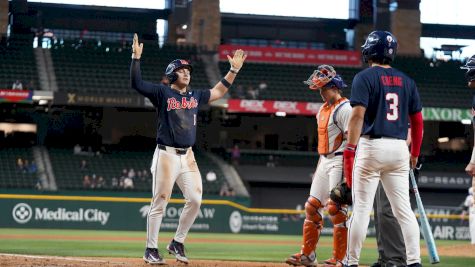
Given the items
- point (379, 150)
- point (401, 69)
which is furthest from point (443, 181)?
point (379, 150)

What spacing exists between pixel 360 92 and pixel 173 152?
2719 mm

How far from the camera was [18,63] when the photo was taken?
33094 mm

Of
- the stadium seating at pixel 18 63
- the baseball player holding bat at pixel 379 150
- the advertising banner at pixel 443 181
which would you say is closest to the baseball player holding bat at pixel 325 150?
the baseball player holding bat at pixel 379 150

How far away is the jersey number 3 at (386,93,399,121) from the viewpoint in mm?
8188

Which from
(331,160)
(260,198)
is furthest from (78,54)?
(331,160)

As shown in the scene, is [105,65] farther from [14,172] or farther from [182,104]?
[182,104]

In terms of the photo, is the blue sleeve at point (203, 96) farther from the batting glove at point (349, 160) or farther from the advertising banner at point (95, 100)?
the advertising banner at point (95, 100)

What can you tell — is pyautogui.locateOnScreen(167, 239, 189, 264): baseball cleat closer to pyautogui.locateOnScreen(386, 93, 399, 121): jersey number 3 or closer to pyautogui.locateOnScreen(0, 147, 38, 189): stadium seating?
pyautogui.locateOnScreen(386, 93, 399, 121): jersey number 3

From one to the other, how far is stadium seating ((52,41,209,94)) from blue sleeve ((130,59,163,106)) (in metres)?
22.6

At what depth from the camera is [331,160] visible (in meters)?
9.84

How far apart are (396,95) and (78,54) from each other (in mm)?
27510

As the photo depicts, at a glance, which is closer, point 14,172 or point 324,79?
point 324,79

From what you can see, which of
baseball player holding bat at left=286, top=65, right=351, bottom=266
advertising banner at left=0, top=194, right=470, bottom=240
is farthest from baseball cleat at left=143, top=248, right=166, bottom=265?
advertising banner at left=0, top=194, right=470, bottom=240

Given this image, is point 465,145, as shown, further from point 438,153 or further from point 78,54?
point 78,54
